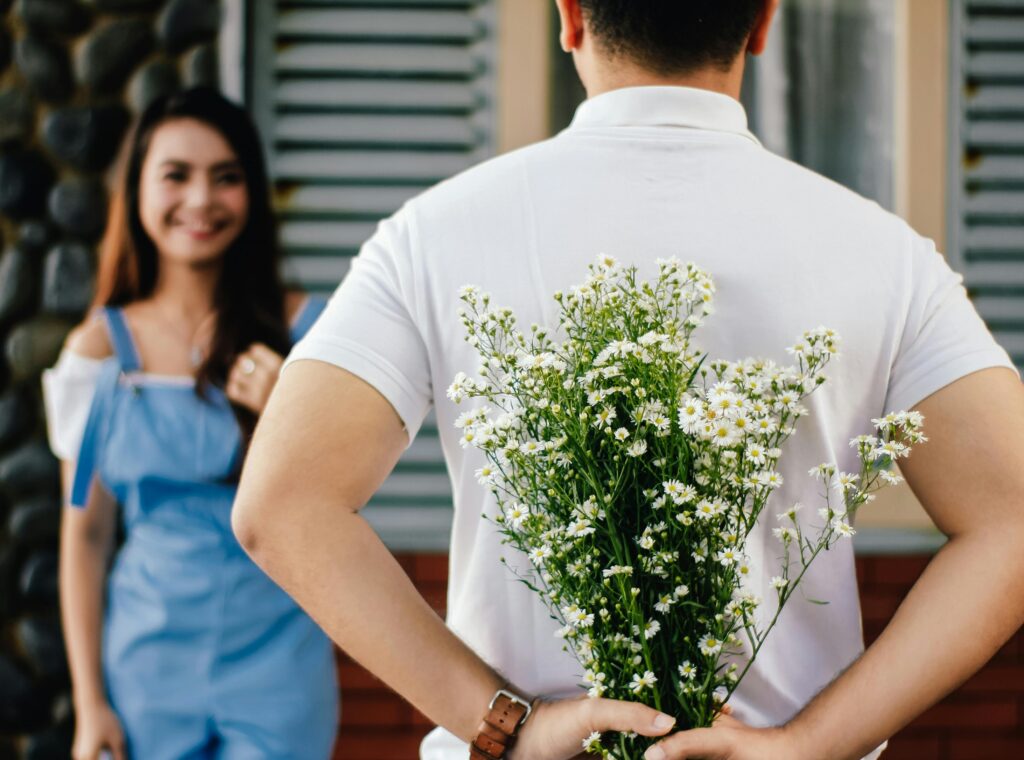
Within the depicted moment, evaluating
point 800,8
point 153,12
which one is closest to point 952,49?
point 800,8

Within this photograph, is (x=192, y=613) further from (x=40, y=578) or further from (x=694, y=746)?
(x=694, y=746)

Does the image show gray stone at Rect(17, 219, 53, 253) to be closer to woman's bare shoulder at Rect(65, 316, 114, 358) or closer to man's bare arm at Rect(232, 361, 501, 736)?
woman's bare shoulder at Rect(65, 316, 114, 358)

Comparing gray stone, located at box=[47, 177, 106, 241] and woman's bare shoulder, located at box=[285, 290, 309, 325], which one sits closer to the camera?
woman's bare shoulder, located at box=[285, 290, 309, 325]

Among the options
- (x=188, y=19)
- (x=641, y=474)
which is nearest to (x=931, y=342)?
(x=641, y=474)

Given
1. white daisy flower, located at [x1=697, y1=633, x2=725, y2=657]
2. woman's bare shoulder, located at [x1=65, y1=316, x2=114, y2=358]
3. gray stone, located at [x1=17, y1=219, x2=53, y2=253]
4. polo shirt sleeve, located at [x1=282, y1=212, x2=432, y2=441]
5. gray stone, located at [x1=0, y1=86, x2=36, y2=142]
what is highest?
gray stone, located at [x1=0, y1=86, x2=36, y2=142]

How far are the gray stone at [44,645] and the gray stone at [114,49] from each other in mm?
1654

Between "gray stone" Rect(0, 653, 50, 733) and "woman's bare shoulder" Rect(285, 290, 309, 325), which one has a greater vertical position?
"woman's bare shoulder" Rect(285, 290, 309, 325)

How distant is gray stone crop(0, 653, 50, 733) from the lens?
348 centimetres

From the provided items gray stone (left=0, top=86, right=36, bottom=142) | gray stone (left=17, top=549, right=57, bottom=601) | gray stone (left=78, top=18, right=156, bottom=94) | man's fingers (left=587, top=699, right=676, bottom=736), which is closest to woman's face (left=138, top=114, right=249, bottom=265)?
gray stone (left=78, top=18, right=156, bottom=94)

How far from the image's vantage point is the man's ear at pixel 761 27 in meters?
1.38

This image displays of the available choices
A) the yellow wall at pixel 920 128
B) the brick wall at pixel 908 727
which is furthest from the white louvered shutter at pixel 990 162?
the brick wall at pixel 908 727

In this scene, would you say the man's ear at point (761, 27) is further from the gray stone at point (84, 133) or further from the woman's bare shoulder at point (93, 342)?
the gray stone at point (84, 133)

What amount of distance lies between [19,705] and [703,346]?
2.97 meters

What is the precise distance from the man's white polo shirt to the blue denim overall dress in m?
1.35
